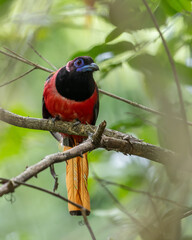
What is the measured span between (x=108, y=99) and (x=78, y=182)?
149 centimetres

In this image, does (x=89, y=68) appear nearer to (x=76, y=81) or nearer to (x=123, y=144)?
(x=76, y=81)

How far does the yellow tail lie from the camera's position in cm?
317

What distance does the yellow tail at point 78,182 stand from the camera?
3.17m

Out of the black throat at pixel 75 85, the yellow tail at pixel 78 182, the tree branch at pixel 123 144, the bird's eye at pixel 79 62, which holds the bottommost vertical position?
the yellow tail at pixel 78 182

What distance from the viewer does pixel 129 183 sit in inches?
131

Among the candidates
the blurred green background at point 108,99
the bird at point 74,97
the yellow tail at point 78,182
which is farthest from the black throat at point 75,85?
the yellow tail at point 78,182

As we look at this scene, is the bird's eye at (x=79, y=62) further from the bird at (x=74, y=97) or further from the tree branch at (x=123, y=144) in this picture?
the tree branch at (x=123, y=144)

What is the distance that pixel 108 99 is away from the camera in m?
4.66

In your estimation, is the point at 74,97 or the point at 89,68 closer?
the point at 89,68

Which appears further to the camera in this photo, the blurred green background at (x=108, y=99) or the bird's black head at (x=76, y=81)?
the bird's black head at (x=76, y=81)


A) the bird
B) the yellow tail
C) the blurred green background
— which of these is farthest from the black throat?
the yellow tail

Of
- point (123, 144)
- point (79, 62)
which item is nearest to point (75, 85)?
point (79, 62)

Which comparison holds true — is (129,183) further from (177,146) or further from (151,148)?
(177,146)

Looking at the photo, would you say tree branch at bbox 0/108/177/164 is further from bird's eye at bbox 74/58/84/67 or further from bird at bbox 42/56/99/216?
bird's eye at bbox 74/58/84/67
